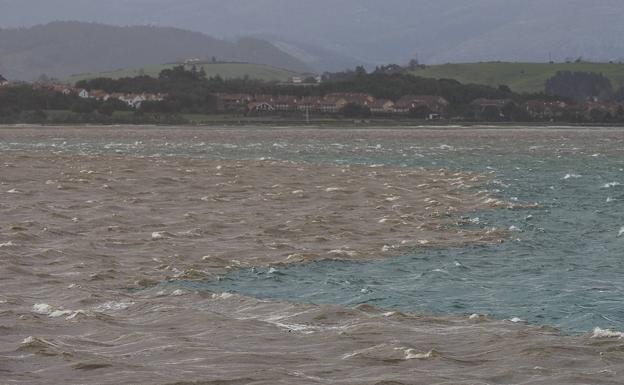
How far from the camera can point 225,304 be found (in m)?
20.9

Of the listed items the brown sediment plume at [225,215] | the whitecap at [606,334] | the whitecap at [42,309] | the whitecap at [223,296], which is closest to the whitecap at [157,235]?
the brown sediment plume at [225,215]

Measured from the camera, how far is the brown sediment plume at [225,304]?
1562cm

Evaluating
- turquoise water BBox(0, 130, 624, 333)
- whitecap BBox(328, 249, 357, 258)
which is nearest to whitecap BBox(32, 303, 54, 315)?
turquoise water BBox(0, 130, 624, 333)

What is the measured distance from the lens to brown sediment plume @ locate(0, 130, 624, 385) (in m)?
15.6

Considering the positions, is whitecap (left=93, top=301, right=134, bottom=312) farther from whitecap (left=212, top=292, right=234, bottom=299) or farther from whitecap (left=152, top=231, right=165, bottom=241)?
whitecap (left=152, top=231, right=165, bottom=241)

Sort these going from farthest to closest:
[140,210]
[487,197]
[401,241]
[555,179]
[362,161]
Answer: [362,161], [555,179], [487,197], [140,210], [401,241]

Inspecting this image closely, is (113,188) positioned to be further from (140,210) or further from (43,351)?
(43,351)

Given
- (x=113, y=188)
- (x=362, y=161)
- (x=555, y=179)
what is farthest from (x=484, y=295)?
(x=362, y=161)

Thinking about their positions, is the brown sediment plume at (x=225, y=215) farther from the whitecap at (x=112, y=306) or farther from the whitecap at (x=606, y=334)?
the whitecap at (x=606, y=334)

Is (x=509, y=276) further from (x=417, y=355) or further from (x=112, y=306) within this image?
(x=112, y=306)

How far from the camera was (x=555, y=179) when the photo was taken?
54969 mm

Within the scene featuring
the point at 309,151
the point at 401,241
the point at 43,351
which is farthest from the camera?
the point at 309,151

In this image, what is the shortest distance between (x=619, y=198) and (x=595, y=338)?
27229 mm

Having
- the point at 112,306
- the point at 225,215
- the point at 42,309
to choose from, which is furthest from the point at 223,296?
the point at 225,215
